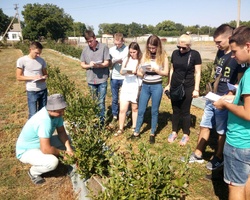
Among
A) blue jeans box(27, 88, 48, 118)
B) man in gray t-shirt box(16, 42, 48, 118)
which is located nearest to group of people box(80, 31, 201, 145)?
man in gray t-shirt box(16, 42, 48, 118)

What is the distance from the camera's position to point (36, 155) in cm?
304

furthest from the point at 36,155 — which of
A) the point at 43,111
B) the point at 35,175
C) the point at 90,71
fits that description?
the point at 90,71

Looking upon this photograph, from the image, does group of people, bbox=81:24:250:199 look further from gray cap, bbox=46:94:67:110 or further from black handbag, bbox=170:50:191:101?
gray cap, bbox=46:94:67:110

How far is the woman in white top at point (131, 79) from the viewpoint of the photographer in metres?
4.05

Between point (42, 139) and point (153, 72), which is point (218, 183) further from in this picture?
point (42, 139)

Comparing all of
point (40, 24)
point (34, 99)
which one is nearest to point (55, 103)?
point (34, 99)

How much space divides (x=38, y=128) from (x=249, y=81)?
94.8 inches

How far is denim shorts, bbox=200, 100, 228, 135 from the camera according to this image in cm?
303

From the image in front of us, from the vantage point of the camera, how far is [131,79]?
13.8ft

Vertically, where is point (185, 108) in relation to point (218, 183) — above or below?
above

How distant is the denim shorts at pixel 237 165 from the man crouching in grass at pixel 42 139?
1.81 m

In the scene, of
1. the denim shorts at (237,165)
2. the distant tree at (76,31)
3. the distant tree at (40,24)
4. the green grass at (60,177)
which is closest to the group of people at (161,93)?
the denim shorts at (237,165)

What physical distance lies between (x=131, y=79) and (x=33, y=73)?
179 centimetres

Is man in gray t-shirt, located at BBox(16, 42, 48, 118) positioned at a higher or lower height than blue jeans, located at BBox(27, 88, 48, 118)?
higher
